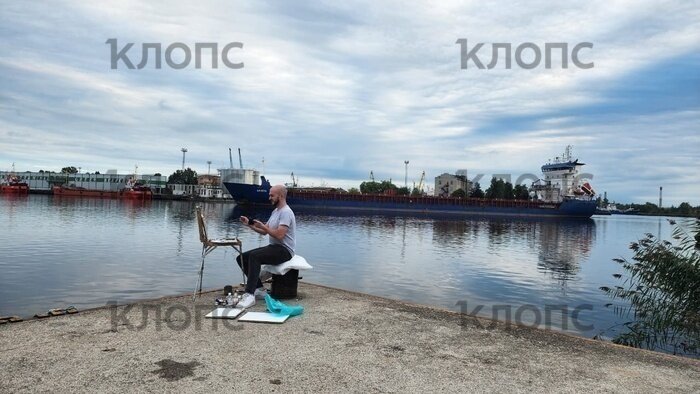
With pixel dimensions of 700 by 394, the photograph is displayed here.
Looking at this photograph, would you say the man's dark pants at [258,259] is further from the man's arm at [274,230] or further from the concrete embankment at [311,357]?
the concrete embankment at [311,357]

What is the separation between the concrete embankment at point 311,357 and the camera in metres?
3.57

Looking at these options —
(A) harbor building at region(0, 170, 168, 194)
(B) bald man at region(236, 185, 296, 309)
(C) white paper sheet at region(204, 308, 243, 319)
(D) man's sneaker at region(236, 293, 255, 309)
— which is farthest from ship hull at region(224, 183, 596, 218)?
(C) white paper sheet at region(204, 308, 243, 319)

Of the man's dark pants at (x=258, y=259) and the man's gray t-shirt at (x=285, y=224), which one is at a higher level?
the man's gray t-shirt at (x=285, y=224)

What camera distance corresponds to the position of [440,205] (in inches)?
3009

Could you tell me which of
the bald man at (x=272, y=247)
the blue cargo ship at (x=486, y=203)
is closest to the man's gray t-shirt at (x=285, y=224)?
the bald man at (x=272, y=247)

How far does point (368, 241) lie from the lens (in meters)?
25.0

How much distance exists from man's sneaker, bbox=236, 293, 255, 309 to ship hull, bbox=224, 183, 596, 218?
2648 inches

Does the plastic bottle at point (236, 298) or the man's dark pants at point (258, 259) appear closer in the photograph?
the plastic bottle at point (236, 298)

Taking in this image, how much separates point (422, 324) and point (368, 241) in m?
19.5

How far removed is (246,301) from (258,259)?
545mm

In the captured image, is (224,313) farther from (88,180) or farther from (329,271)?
(88,180)

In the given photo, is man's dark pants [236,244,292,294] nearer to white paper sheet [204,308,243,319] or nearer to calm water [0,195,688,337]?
white paper sheet [204,308,243,319]

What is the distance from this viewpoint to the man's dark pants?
240 inches

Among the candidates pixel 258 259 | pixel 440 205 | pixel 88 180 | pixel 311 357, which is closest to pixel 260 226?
pixel 258 259
